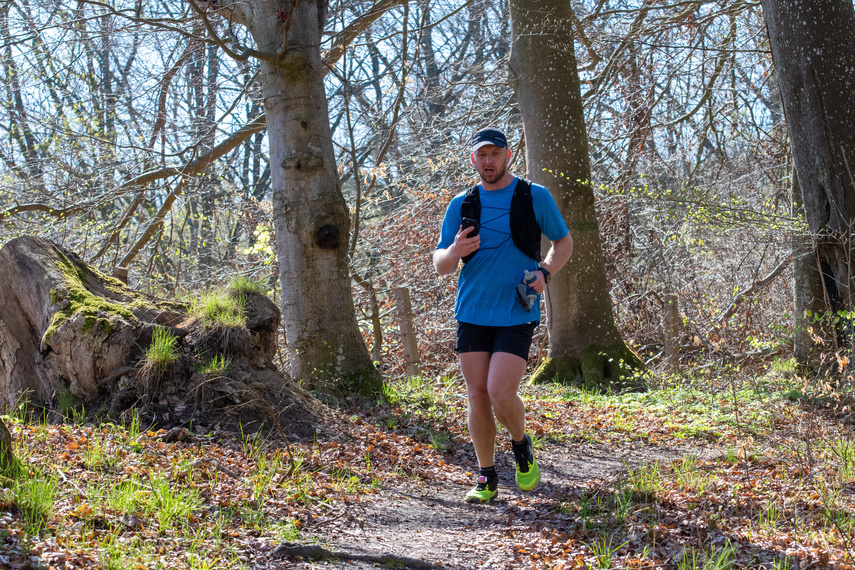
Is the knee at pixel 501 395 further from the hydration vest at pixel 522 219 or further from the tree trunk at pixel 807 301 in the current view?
the tree trunk at pixel 807 301

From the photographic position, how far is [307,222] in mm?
6504

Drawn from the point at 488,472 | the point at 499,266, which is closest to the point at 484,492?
the point at 488,472

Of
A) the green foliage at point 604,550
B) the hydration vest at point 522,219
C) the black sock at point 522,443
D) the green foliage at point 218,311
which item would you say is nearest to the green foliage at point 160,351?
the green foliage at point 218,311

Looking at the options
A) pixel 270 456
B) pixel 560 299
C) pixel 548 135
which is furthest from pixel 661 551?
pixel 548 135

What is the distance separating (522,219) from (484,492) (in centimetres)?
165

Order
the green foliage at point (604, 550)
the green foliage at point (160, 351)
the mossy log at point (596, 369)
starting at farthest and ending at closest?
the mossy log at point (596, 369) → the green foliage at point (160, 351) → the green foliage at point (604, 550)

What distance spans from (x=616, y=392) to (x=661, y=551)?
16.9 ft

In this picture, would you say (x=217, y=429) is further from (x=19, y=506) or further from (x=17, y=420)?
(x=19, y=506)

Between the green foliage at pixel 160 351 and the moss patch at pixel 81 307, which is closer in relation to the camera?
the green foliage at pixel 160 351

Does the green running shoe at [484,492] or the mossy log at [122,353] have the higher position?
the mossy log at [122,353]

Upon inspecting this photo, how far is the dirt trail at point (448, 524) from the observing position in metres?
3.20

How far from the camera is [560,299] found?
8.94 metres

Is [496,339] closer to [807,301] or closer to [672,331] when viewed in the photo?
[807,301]

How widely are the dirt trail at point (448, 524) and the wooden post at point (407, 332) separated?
3.85m
